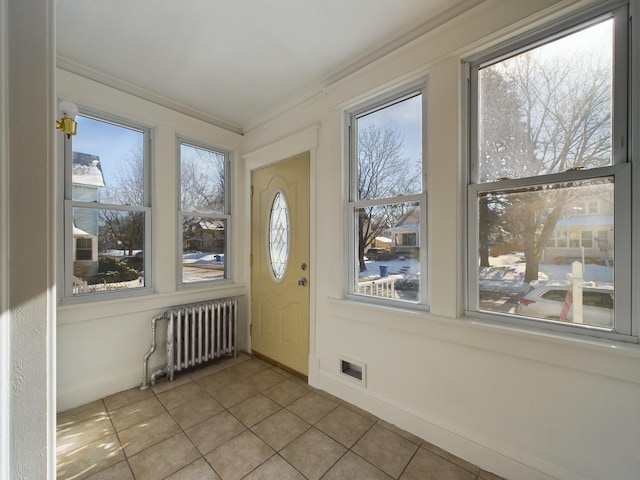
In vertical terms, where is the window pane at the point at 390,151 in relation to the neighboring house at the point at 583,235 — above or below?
above

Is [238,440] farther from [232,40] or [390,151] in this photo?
[232,40]

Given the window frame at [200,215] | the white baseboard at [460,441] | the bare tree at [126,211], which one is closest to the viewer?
the white baseboard at [460,441]

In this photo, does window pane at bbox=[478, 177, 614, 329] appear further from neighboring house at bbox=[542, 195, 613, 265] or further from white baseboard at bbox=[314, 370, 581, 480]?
white baseboard at bbox=[314, 370, 581, 480]

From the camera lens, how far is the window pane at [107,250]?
2258 mm

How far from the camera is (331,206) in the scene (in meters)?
2.35

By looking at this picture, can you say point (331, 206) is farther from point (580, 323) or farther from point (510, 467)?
point (510, 467)

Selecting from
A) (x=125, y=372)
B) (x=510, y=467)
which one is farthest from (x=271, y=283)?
(x=510, y=467)

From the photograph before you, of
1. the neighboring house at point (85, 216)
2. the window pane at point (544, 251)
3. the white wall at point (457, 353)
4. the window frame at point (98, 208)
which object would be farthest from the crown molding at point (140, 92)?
the window pane at point (544, 251)

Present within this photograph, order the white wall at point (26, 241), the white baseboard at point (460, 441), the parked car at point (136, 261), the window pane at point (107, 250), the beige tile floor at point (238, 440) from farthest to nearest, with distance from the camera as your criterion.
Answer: the parked car at point (136, 261)
the window pane at point (107, 250)
the beige tile floor at point (238, 440)
the white baseboard at point (460, 441)
the white wall at point (26, 241)

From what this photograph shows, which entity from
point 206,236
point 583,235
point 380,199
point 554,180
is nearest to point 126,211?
point 206,236

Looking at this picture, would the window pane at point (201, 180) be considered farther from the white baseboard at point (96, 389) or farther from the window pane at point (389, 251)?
the window pane at point (389, 251)

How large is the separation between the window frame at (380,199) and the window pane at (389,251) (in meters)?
0.03

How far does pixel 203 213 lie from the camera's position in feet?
9.78

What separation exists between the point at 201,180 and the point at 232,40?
4.96 ft
